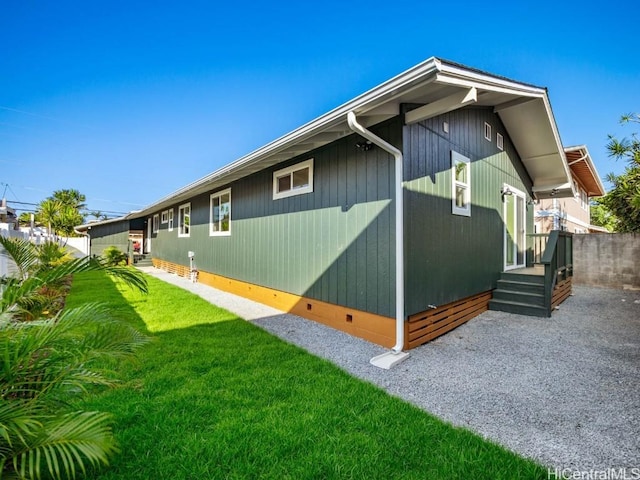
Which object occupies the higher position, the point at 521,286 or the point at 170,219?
the point at 170,219

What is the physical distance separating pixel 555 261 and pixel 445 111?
4828 millimetres

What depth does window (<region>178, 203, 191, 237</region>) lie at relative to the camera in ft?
38.2

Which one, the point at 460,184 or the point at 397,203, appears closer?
the point at 397,203

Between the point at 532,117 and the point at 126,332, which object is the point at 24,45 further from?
the point at 532,117

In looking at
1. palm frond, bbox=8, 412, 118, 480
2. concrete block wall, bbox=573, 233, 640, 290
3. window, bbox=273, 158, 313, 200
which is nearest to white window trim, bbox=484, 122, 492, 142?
window, bbox=273, 158, 313, 200

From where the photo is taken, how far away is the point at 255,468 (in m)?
1.88

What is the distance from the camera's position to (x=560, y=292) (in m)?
6.93

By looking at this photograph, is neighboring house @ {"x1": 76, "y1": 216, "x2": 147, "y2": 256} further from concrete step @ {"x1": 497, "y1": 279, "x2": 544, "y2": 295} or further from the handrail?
the handrail

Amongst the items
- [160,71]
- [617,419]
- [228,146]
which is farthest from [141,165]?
[617,419]

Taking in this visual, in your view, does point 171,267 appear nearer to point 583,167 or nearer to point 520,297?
point 520,297

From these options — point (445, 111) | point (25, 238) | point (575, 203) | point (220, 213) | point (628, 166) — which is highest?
point (575, 203)

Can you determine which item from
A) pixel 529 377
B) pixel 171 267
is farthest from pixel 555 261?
pixel 171 267

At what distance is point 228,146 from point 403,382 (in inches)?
1096

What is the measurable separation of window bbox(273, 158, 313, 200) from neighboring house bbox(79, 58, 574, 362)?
0.09ft
